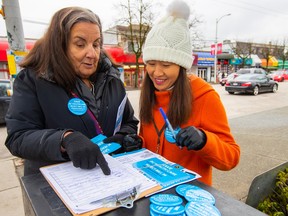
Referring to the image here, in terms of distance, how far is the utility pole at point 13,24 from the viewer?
142 inches

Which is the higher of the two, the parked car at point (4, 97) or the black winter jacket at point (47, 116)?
the black winter jacket at point (47, 116)

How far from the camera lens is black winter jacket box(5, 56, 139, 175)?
1.16 m

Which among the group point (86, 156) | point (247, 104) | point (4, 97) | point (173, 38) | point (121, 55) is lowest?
point (247, 104)

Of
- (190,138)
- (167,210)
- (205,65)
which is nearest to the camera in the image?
(167,210)

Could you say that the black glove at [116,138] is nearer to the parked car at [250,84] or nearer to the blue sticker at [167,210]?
the blue sticker at [167,210]

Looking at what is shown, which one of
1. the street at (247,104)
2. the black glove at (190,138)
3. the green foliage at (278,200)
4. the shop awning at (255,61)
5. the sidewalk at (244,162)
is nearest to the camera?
the black glove at (190,138)

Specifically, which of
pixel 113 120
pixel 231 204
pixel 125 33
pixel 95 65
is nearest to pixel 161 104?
pixel 113 120

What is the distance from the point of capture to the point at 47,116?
1329 mm

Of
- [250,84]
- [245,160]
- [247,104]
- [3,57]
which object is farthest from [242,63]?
[245,160]

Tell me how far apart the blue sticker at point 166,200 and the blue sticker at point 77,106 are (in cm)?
73

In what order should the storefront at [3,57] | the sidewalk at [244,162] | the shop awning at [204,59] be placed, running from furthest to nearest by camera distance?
the shop awning at [204,59]
the storefront at [3,57]
the sidewalk at [244,162]

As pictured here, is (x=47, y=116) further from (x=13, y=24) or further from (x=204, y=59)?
(x=204, y=59)

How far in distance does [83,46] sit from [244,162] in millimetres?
3260

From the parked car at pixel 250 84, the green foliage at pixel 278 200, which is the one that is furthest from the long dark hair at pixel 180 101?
the parked car at pixel 250 84
